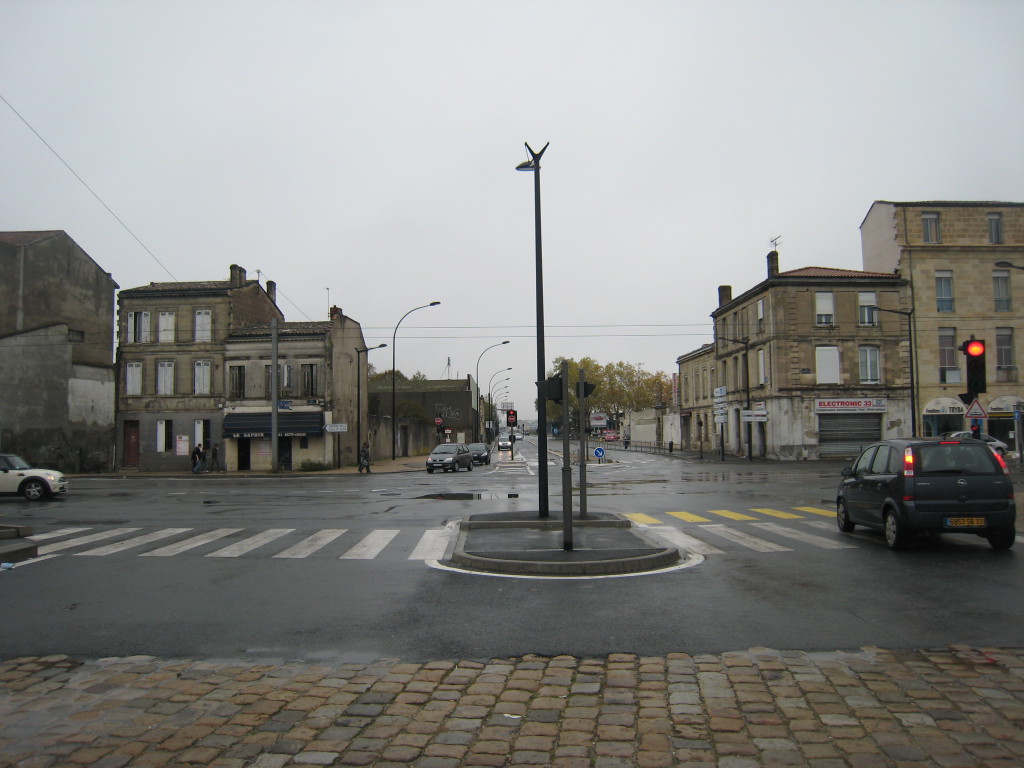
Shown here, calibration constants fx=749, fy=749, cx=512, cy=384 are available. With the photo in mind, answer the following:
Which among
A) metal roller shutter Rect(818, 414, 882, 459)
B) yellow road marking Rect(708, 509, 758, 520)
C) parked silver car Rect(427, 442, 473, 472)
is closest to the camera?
yellow road marking Rect(708, 509, 758, 520)

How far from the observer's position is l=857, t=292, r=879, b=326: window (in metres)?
45.4

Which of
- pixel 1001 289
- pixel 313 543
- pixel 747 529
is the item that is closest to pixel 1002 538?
pixel 747 529

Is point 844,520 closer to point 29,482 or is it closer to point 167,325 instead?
point 29,482

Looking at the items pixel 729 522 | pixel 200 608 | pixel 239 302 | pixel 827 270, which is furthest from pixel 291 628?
pixel 827 270

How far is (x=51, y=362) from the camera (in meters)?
40.6

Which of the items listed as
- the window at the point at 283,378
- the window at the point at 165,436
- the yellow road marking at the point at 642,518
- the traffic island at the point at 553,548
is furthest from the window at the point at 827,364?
the window at the point at 165,436

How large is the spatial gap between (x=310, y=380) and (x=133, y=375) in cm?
1049

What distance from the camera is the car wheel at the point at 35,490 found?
22484mm

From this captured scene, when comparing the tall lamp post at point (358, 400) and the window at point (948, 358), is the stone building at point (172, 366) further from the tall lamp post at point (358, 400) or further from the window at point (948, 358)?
the window at point (948, 358)

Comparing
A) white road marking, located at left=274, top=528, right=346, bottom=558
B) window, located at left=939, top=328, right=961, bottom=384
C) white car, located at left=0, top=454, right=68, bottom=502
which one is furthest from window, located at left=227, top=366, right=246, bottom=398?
window, located at left=939, top=328, right=961, bottom=384

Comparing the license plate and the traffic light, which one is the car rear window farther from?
the traffic light

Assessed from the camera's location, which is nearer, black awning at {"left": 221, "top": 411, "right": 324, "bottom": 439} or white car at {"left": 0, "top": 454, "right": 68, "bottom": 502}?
white car at {"left": 0, "top": 454, "right": 68, "bottom": 502}

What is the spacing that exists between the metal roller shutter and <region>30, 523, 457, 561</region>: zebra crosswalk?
119 ft

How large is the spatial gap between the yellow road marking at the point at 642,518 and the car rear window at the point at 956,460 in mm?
5559
